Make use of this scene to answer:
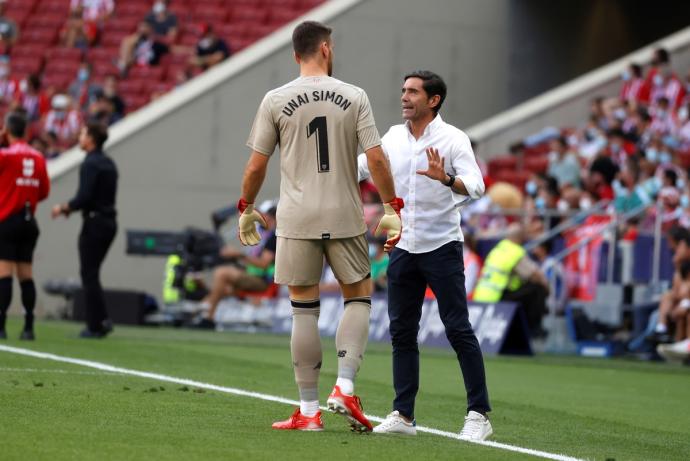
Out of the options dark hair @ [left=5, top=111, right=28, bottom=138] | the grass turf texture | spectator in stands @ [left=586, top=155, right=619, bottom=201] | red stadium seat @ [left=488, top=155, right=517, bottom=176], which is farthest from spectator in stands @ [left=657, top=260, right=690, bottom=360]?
red stadium seat @ [left=488, top=155, right=517, bottom=176]

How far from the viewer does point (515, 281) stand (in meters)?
18.1

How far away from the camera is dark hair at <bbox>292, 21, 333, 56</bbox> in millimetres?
7973

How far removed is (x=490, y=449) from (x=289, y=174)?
1.78 m

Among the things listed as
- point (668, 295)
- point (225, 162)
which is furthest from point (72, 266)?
point (668, 295)

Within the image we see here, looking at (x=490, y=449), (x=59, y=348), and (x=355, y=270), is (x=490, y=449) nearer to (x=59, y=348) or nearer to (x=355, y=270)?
(x=355, y=270)

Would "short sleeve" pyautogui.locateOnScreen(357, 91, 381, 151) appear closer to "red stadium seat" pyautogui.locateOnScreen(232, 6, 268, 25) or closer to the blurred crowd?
the blurred crowd

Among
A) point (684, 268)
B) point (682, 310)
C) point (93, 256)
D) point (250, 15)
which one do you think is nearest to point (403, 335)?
point (93, 256)

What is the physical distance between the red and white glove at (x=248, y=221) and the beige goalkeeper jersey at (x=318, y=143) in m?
0.20

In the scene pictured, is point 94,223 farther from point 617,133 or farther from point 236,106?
point 236,106

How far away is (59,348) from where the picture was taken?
13594mm

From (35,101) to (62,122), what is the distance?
2.95 feet

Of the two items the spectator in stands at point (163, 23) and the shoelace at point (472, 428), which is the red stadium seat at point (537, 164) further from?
the shoelace at point (472, 428)

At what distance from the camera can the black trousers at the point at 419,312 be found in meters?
8.16

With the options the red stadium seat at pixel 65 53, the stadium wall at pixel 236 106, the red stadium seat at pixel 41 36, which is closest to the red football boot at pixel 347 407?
the stadium wall at pixel 236 106
